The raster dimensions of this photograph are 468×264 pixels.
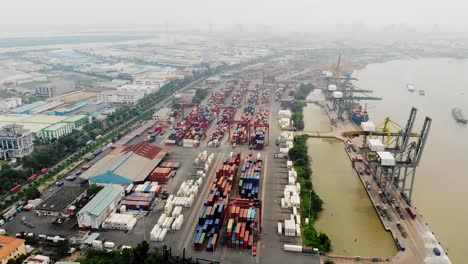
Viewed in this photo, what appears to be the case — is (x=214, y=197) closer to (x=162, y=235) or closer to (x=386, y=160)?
(x=162, y=235)

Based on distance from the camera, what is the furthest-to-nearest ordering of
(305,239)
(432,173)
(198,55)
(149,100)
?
1. (198,55)
2. (149,100)
3. (432,173)
4. (305,239)

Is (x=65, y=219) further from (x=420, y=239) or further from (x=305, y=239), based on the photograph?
(x=420, y=239)

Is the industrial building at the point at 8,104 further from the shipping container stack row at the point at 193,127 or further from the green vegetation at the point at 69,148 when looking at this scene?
the shipping container stack row at the point at 193,127

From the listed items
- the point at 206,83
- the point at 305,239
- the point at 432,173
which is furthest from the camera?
the point at 206,83

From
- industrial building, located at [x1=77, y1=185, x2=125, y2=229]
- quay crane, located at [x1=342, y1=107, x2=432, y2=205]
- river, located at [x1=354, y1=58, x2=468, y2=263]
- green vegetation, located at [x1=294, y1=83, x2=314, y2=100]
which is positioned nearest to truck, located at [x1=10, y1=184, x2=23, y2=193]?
industrial building, located at [x1=77, y1=185, x2=125, y2=229]

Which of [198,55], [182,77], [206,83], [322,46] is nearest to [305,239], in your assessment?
[206,83]

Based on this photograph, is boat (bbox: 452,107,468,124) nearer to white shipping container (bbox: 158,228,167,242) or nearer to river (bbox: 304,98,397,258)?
river (bbox: 304,98,397,258)
